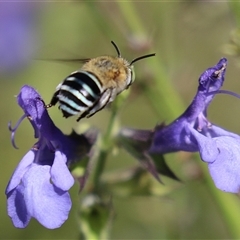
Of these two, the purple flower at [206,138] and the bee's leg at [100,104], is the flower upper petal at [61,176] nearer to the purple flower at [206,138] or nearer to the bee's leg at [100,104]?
the bee's leg at [100,104]

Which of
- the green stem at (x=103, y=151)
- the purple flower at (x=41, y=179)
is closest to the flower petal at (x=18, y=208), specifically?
the purple flower at (x=41, y=179)

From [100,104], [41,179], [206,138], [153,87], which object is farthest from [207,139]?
[153,87]

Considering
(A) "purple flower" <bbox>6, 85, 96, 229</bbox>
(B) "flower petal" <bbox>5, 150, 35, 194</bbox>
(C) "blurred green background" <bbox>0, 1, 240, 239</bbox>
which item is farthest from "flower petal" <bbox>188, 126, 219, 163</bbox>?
(B) "flower petal" <bbox>5, 150, 35, 194</bbox>

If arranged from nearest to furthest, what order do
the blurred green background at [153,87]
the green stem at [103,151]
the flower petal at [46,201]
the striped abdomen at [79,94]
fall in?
the flower petal at [46,201]
the striped abdomen at [79,94]
the green stem at [103,151]
the blurred green background at [153,87]

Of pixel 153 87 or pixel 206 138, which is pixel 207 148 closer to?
pixel 206 138

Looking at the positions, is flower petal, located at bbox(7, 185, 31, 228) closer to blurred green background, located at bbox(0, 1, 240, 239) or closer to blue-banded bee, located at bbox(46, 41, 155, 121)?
blue-banded bee, located at bbox(46, 41, 155, 121)

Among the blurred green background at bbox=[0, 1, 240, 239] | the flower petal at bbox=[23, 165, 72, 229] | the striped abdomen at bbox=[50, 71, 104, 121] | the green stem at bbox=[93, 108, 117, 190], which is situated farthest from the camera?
the blurred green background at bbox=[0, 1, 240, 239]
